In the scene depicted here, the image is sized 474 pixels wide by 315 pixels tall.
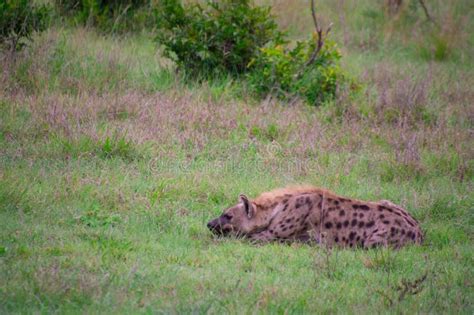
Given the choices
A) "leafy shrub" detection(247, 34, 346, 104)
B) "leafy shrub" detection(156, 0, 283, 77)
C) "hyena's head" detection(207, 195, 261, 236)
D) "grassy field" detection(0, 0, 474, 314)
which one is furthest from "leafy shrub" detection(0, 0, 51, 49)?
"hyena's head" detection(207, 195, 261, 236)

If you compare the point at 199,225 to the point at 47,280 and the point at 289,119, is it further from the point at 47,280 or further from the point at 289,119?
the point at 289,119

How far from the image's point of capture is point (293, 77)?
34.7 ft

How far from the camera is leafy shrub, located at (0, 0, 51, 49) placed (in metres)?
10.3

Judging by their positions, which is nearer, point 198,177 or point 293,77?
point 198,177

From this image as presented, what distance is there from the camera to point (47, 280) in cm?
504

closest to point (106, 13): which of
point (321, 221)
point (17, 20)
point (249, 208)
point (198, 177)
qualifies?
point (17, 20)

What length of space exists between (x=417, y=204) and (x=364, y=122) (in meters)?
2.40

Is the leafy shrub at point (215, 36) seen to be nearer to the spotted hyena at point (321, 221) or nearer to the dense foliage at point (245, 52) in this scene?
the dense foliage at point (245, 52)

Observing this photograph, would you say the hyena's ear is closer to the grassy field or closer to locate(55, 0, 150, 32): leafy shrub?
the grassy field

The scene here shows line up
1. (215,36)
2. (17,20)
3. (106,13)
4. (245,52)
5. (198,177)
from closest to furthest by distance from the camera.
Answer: (198,177), (17,20), (215,36), (245,52), (106,13)

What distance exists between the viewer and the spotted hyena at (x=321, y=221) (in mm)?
6758

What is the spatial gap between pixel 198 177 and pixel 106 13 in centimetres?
578

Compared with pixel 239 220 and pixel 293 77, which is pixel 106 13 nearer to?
pixel 293 77

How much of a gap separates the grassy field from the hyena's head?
0.46 ft
